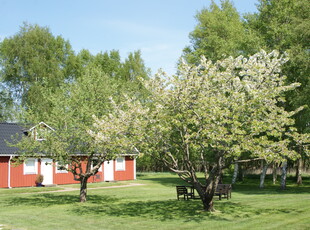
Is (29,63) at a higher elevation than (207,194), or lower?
higher

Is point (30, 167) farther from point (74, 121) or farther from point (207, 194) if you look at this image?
point (207, 194)

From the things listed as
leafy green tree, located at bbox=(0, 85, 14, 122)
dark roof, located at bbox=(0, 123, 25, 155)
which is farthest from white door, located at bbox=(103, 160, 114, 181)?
leafy green tree, located at bbox=(0, 85, 14, 122)

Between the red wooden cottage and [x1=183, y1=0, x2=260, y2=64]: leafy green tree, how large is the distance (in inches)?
553

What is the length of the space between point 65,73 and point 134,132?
1608 inches

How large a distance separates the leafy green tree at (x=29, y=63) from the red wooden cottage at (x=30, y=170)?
12199 mm

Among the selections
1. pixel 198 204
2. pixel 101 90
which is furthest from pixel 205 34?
pixel 198 204

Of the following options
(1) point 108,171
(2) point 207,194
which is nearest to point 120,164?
(1) point 108,171

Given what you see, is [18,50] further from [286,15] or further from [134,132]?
[134,132]

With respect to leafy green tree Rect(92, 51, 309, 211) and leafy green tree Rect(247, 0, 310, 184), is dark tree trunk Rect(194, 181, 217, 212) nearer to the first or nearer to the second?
leafy green tree Rect(92, 51, 309, 211)

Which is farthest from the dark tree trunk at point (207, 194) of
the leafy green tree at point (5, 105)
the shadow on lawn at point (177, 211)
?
the leafy green tree at point (5, 105)

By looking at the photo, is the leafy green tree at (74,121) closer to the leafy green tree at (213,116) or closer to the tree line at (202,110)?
the tree line at (202,110)

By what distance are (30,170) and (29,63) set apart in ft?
62.9

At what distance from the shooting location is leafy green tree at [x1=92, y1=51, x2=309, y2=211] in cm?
1493

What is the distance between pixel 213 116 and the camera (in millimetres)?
15016
